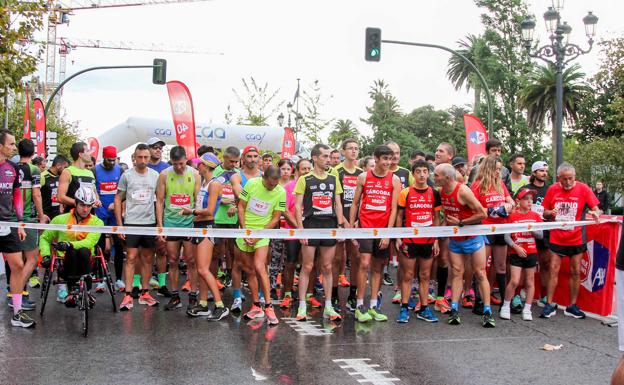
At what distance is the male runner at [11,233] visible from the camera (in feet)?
24.9

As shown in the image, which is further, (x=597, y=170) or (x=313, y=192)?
(x=597, y=170)

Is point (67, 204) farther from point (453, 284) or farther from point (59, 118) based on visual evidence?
point (59, 118)

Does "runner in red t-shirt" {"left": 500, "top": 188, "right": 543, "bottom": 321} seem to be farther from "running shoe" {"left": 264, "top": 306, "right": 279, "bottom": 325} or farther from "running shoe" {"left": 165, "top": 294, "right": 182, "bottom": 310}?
"running shoe" {"left": 165, "top": 294, "right": 182, "bottom": 310}

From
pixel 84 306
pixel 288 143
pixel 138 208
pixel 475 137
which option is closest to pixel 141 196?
pixel 138 208

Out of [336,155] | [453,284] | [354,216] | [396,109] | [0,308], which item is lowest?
[0,308]

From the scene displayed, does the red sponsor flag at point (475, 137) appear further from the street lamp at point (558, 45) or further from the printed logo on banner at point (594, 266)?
the printed logo on banner at point (594, 266)

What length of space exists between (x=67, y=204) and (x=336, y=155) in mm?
4691

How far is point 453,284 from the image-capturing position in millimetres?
8352

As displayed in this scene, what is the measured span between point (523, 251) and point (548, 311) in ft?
2.80

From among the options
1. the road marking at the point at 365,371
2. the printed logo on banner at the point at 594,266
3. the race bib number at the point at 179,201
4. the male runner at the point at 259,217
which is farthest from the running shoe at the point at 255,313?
the printed logo on banner at the point at 594,266

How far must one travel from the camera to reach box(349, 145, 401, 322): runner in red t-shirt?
842 cm

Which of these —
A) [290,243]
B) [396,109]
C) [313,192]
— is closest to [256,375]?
[313,192]

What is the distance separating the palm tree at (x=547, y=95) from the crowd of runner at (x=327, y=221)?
46.4m

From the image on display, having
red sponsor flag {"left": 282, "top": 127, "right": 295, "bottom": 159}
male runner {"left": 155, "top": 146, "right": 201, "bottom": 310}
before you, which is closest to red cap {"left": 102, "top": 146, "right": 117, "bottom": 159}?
male runner {"left": 155, "top": 146, "right": 201, "bottom": 310}
